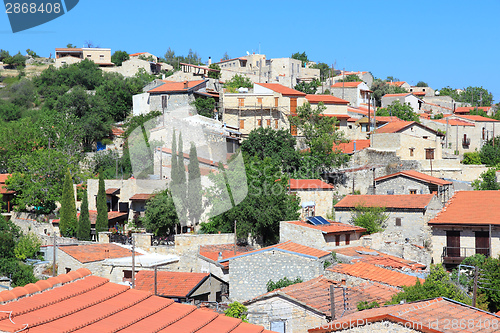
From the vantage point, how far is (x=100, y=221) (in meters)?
30.7

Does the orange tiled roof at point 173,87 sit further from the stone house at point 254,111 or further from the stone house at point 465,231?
the stone house at point 465,231

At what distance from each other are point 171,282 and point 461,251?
465 inches

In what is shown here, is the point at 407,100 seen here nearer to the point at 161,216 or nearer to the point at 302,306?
the point at 161,216

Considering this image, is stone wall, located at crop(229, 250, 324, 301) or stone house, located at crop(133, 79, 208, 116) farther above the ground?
stone house, located at crop(133, 79, 208, 116)

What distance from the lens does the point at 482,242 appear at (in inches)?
882

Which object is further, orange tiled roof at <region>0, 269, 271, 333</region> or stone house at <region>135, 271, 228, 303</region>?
stone house at <region>135, 271, 228, 303</region>

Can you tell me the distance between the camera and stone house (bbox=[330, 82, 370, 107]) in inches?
2138

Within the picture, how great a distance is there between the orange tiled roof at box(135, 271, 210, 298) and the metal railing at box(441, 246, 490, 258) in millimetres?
10012

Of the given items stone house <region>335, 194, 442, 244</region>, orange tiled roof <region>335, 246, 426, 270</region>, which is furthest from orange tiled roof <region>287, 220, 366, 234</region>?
stone house <region>335, 194, 442, 244</region>

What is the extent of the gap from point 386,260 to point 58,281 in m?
16.3


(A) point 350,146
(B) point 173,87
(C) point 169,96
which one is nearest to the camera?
(A) point 350,146

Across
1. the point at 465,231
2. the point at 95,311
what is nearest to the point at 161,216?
the point at 465,231

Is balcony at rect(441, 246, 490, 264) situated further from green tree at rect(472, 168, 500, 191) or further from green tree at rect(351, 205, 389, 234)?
green tree at rect(472, 168, 500, 191)

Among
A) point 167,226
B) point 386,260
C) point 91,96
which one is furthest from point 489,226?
point 91,96
